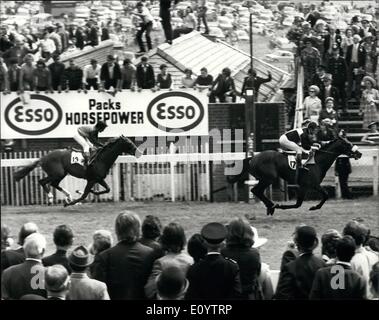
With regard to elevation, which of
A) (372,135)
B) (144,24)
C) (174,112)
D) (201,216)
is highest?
(144,24)

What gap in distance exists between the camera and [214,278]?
21.0 ft

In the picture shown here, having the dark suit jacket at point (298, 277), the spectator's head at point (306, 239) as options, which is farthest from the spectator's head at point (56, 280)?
the spectator's head at point (306, 239)

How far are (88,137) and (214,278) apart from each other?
7.83 m

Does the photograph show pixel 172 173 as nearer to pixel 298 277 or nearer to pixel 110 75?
pixel 110 75

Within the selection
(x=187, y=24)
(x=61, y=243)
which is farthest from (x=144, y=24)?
(x=61, y=243)

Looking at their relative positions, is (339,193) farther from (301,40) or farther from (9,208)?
Answer: (9,208)

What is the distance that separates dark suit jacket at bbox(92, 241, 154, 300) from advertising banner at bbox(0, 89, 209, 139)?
6.69 metres

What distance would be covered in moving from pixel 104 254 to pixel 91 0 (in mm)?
11545

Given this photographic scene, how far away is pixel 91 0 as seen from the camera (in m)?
17.5

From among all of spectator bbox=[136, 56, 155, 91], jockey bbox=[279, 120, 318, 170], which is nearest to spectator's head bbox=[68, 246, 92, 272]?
jockey bbox=[279, 120, 318, 170]

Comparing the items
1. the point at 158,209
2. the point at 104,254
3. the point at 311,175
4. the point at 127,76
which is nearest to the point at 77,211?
the point at 158,209

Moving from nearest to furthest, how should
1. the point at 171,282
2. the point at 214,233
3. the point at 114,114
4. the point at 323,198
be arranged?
1. the point at 171,282
2. the point at 214,233
3. the point at 323,198
4. the point at 114,114

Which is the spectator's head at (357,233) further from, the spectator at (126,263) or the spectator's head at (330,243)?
the spectator at (126,263)

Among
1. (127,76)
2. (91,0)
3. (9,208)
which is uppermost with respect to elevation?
(91,0)
